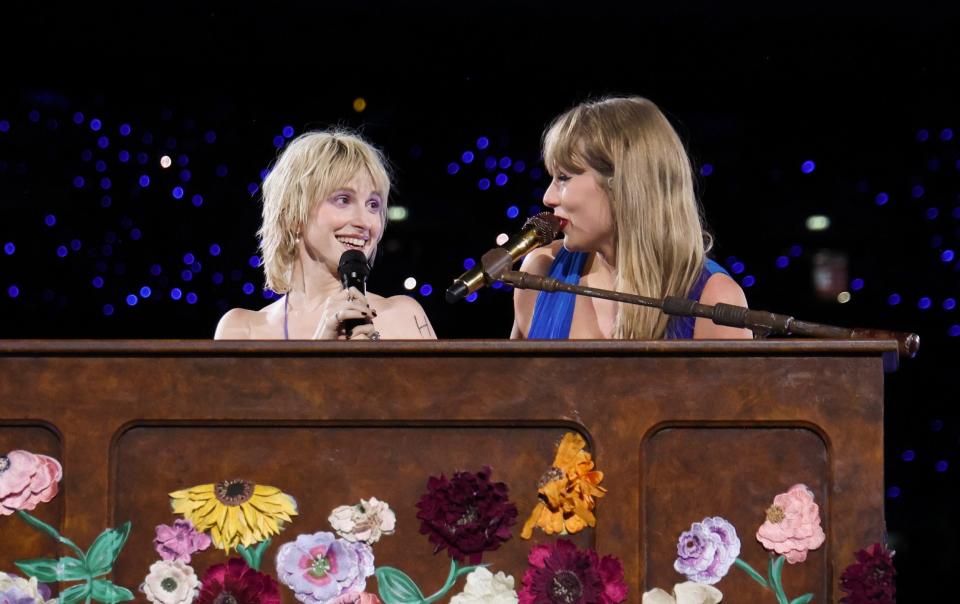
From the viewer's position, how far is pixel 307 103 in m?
3.22

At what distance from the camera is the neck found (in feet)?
7.48

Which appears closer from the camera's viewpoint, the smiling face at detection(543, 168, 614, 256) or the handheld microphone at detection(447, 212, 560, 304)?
the handheld microphone at detection(447, 212, 560, 304)

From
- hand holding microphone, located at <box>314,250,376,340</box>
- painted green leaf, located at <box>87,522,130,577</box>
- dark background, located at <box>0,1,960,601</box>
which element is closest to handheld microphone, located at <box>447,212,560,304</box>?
hand holding microphone, located at <box>314,250,376,340</box>

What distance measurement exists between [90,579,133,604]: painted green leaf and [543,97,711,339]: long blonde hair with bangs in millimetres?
887

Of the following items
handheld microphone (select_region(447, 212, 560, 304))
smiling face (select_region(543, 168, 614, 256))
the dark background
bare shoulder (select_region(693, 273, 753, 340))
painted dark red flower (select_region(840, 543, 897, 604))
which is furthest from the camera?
the dark background

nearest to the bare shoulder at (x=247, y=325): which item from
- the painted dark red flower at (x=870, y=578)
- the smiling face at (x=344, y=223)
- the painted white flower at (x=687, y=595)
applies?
the smiling face at (x=344, y=223)

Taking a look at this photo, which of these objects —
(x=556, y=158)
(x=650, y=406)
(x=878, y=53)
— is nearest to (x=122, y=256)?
(x=556, y=158)

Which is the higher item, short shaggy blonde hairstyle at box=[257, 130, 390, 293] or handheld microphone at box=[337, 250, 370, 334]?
short shaggy blonde hairstyle at box=[257, 130, 390, 293]

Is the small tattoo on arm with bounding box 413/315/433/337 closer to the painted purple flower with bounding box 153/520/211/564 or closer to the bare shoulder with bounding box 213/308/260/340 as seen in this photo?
the bare shoulder with bounding box 213/308/260/340

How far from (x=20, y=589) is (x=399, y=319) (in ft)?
3.22

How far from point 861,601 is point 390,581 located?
0.50 metres

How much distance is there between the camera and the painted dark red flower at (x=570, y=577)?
1.40 metres

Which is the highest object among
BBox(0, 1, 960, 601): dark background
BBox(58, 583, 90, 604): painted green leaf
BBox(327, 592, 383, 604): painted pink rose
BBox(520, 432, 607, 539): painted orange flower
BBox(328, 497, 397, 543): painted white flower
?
BBox(0, 1, 960, 601): dark background

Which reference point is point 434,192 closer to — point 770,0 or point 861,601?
point 770,0
